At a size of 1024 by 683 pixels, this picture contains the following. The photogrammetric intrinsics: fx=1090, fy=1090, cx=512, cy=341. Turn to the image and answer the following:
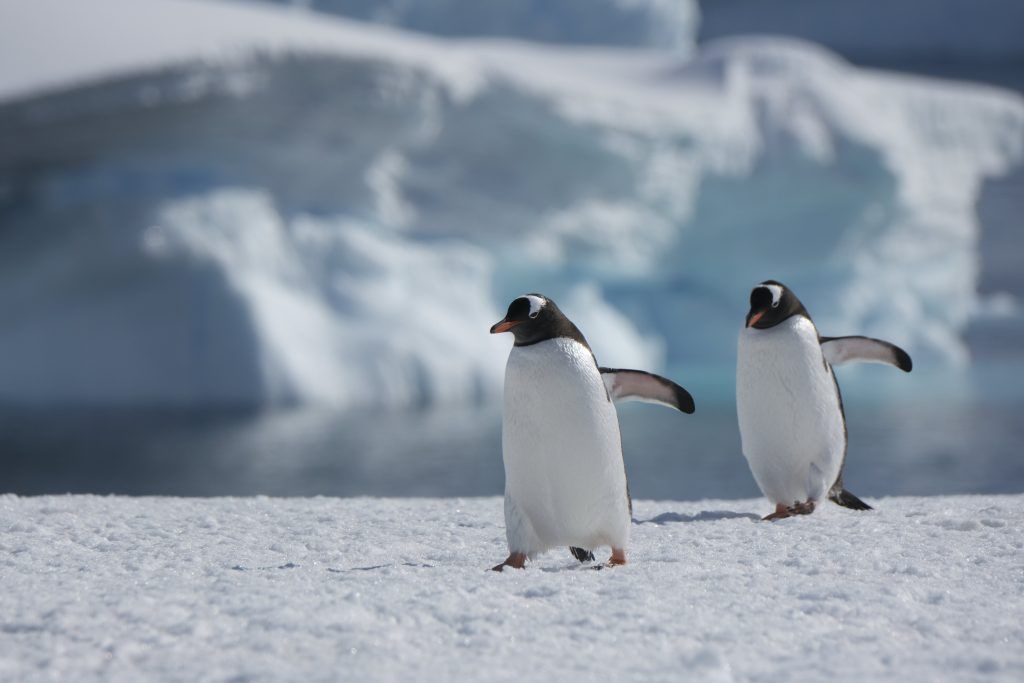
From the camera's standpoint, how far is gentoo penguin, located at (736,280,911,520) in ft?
12.9

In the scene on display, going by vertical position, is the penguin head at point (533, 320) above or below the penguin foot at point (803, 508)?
above

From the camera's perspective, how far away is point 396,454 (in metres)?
9.62

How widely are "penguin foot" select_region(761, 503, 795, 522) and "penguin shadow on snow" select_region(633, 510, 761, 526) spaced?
0.16 feet

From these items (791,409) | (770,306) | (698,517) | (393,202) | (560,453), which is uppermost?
(393,202)

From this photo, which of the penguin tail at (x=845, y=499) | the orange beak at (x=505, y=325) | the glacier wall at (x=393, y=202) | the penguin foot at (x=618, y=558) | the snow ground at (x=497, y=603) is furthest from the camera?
the glacier wall at (x=393, y=202)

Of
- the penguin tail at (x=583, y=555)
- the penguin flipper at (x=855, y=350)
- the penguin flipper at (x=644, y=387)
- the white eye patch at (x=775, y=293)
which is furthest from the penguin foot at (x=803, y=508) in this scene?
the penguin tail at (x=583, y=555)

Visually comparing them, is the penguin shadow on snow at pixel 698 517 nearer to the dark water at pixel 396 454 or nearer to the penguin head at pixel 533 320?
the penguin head at pixel 533 320

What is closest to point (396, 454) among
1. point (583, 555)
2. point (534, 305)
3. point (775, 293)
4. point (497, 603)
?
point (775, 293)

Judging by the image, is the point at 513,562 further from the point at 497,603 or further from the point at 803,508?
the point at 803,508

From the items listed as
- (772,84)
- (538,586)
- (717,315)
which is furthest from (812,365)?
(717,315)

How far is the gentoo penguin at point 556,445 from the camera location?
293 cm

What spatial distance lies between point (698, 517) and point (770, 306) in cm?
81

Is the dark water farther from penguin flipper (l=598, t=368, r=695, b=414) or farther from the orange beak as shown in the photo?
the orange beak

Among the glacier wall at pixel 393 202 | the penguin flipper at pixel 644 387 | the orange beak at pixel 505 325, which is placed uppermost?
the glacier wall at pixel 393 202
